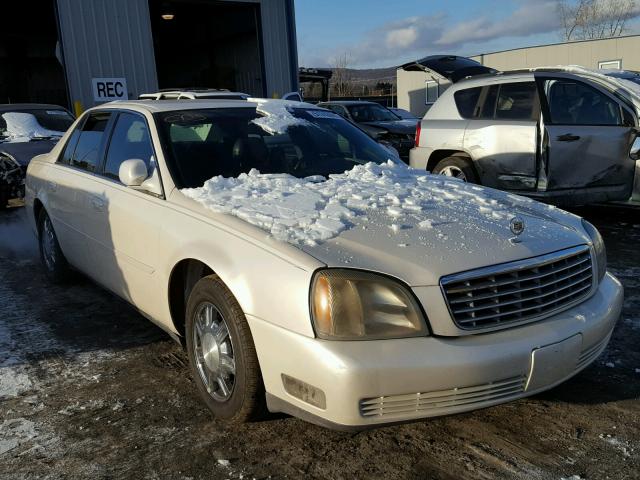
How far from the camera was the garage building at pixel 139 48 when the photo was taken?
12.8 metres

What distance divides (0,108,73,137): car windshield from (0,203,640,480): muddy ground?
715 cm

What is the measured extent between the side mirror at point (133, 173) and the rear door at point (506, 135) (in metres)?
4.32

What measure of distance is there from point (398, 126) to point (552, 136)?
25.3 feet

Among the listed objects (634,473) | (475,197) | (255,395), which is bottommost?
(634,473)

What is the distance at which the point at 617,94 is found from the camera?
619 centimetres

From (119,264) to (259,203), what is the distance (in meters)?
1.21

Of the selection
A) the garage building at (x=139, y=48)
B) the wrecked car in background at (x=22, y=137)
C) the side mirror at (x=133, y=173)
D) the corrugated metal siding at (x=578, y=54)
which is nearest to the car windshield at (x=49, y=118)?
the wrecked car in background at (x=22, y=137)

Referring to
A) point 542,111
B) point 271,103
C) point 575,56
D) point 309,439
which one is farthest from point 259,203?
point 575,56

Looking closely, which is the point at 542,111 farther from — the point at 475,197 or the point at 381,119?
the point at 381,119

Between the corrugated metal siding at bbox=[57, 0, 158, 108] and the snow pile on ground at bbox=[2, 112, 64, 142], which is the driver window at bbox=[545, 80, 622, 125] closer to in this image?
the snow pile on ground at bbox=[2, 112, 64, 142]

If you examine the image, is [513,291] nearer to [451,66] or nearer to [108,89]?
[451,66]

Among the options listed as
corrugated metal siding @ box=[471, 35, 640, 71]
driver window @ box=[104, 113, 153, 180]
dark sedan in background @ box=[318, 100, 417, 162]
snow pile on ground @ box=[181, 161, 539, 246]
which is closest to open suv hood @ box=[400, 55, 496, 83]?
dark sedan in background @ box=[318, 100, 417, 162]

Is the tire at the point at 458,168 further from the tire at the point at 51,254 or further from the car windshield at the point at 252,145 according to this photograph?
the tire at the point at 51,254

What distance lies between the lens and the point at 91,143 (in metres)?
4.51
